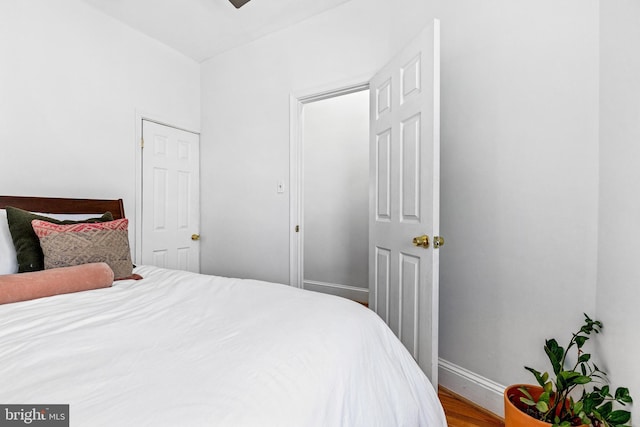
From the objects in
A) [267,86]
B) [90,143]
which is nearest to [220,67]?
[267,86]

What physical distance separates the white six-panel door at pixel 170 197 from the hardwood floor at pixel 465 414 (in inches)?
98.3

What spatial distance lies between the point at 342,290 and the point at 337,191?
1160 millimetres

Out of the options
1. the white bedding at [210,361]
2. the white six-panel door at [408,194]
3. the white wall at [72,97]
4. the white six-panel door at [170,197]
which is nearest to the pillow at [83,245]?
the white bedding at [210,361]

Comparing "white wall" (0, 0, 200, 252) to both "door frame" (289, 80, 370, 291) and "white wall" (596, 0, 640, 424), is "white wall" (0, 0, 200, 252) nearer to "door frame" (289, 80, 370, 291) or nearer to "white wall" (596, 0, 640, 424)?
"door frame" (289, 80, 370, 291)

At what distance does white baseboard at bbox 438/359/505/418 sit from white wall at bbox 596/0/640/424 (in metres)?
0.57

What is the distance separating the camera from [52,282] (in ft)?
4.00

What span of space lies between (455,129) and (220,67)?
7.72 ft

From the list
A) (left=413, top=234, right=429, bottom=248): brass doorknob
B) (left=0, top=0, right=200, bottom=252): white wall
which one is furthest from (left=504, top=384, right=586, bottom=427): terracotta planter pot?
(left=0, top=0, right=200, bottom=252): white wall

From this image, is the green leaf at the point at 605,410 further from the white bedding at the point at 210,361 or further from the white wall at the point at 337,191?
Result: the white wall at the point at 337,191

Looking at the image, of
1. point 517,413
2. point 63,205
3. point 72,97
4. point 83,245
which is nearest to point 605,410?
point 517,413

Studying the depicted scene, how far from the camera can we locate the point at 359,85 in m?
2.24

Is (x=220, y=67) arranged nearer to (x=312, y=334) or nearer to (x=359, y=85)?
(x=359, y=85)

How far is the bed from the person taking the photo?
1.87 feet

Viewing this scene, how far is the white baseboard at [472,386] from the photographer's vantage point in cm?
159
